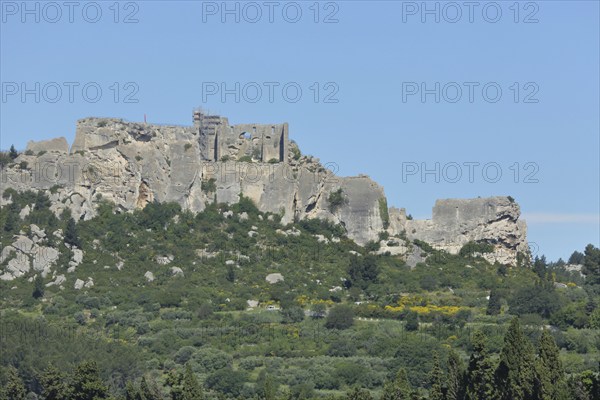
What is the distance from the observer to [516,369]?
80438 mm

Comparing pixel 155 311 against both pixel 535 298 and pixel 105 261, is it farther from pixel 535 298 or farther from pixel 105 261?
pixel 535 298

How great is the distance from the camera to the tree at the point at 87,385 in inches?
3371

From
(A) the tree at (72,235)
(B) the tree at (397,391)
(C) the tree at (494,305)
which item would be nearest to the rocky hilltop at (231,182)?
(A) the tree at (72,235)

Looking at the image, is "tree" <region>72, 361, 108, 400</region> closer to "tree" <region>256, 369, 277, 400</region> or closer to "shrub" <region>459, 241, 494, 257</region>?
"tree" <region>256, 369, 277, 400</region>

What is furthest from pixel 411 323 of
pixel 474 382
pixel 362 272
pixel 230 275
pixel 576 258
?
pixel 576 258

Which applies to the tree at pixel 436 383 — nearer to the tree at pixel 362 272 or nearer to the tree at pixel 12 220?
the tree at pixel 362 272

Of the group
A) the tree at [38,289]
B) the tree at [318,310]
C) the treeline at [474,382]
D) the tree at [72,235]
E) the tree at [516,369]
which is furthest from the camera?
the tree at [72,235]

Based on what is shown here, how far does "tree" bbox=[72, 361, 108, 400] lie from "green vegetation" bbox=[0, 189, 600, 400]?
147 millimetres

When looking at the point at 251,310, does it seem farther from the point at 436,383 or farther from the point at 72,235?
the point at 436,383

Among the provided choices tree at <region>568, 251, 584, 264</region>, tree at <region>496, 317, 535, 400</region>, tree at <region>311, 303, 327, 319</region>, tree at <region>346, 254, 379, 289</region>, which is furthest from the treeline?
tree at <region>568, 251, 584, 264</region>

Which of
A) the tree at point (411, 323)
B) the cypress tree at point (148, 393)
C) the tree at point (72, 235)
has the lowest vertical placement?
the cypress tree at point (148, 393)

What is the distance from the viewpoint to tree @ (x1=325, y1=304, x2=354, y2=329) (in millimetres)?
105188

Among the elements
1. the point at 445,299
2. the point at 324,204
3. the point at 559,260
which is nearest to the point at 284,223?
the point at 324,204

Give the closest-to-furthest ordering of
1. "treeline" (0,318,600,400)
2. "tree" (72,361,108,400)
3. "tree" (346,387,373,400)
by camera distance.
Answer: "treeline" (0,318,600,400), "tree" (346,387,373,400), "tree" (72,361,108,400)
